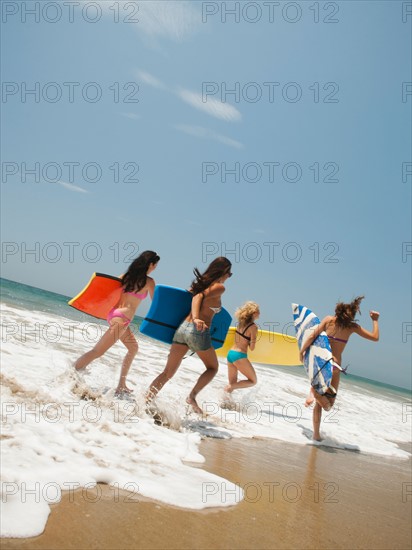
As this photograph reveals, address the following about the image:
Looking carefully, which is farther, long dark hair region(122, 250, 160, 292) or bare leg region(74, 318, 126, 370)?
long dark hair region(122, 250, 160, 292)

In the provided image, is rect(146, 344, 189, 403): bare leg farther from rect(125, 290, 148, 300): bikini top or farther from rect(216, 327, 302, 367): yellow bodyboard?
rect(216, 327, 302, 367): yellow bodyboard

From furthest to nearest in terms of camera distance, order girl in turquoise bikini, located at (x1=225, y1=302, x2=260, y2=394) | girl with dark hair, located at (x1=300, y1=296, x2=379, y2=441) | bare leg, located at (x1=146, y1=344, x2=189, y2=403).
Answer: girl in turquoise bikini, located at (x1=225, y1=302, x2=260, y2=394)
girl with dark hair, located at (x1=300, y1=296, x2=379, y2=441)
bare leg, located at (x1=146, y1=344, x2=189, y2=403)

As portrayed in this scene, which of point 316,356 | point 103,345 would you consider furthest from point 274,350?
point 103,345

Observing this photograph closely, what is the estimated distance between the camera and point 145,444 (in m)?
3.26

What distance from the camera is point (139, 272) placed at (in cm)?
510

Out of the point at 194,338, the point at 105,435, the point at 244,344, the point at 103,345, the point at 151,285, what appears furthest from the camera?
the point at 244,344

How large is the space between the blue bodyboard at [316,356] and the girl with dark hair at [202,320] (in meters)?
1.36

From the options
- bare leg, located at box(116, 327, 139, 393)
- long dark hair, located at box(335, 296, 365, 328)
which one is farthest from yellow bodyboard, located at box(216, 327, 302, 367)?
bare leg, located at box(116, 327, 139, 393)

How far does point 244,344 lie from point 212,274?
2181mm

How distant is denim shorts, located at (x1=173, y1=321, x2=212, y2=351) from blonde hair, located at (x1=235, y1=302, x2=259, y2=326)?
201 centimetres

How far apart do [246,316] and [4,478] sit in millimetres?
4812

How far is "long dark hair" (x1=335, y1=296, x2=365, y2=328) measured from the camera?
5441 mm

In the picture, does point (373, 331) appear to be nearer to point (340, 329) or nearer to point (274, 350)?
point (340, 329)

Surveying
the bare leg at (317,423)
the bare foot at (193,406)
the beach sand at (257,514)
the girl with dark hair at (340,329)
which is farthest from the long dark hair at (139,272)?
the bare leg at (317,423)
